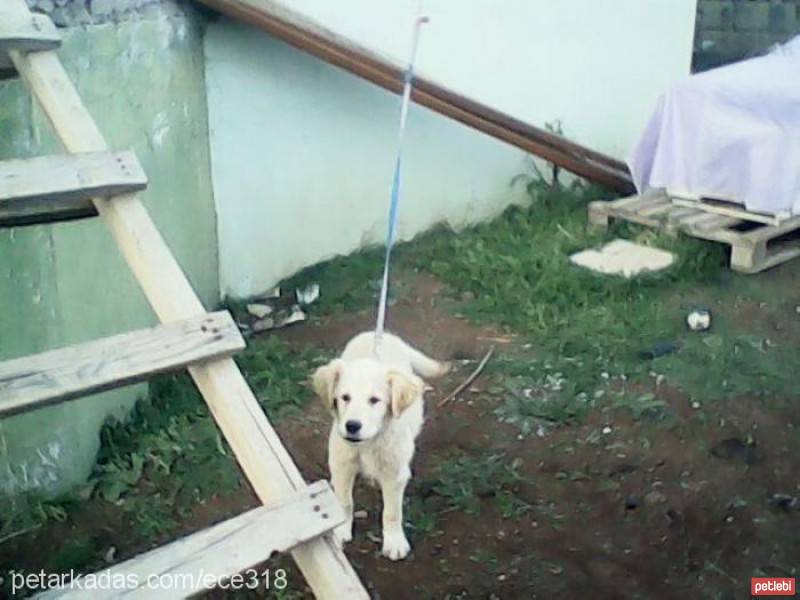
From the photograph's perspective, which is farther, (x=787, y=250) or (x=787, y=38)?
(x=787, y=38)

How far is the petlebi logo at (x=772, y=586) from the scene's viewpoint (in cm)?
276

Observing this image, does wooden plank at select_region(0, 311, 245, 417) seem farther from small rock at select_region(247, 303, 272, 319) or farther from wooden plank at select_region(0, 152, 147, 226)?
small rock at select_region(247, 303, 272, 319)

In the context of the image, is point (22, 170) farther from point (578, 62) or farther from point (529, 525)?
point (578, 62)

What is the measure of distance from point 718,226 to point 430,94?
4.83 feet

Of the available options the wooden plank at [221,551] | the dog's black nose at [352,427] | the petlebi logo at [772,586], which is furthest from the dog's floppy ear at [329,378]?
the petlebi logo at [772,586]

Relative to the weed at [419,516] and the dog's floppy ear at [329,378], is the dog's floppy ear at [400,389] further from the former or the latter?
the weed at [419,516]

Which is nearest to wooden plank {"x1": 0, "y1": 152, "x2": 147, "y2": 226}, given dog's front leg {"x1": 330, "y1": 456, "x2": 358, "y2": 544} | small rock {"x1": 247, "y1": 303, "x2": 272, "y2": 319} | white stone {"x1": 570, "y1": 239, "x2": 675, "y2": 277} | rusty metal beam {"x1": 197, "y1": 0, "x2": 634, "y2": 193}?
dog's front leg {"x1": 330, "y1": 456, "x2": 358, "y2": 544}

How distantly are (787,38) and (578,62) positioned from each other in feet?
8.87

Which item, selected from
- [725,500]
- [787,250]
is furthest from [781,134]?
[725,500]

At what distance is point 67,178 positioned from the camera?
222 cm

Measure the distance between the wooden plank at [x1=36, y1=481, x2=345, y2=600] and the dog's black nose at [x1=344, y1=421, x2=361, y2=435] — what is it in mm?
722

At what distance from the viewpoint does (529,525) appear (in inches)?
121

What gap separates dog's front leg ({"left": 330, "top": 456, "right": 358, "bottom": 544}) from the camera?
2.94 m

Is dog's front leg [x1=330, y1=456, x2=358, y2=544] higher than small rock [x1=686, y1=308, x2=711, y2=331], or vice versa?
dog's front leg [x1=330, y1=456, x2=358, y2=544]
